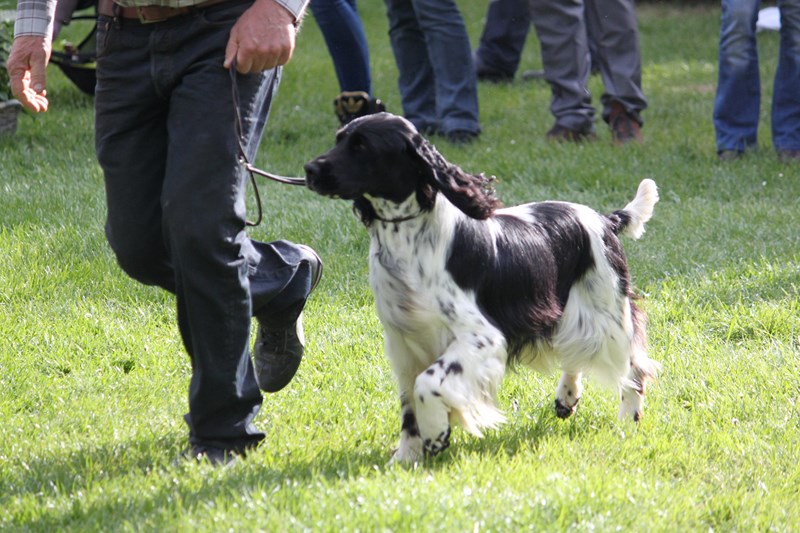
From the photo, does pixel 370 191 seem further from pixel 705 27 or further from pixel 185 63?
pixel 705 27

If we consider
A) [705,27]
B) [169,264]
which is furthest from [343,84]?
[705,27]

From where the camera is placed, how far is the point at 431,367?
360 centimetres

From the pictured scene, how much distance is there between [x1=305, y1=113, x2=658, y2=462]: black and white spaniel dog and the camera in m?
3.53

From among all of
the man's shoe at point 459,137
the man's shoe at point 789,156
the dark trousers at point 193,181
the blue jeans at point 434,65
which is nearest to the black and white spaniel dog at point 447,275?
the dark trousers at point 193,181

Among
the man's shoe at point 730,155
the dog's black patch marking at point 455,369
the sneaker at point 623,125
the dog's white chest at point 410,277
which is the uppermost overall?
the dog's white chest at point 410,277

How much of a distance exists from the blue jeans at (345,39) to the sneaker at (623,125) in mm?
1780

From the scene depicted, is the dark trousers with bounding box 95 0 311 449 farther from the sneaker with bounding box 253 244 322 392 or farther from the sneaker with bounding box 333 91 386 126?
the sneaker with bounding box 333 91 386 126

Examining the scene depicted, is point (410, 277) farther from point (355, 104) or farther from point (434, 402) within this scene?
point (355, 104)

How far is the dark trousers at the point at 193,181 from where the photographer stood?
3.31 meters

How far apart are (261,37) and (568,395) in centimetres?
176

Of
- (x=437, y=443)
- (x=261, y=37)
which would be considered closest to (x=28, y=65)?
(x=261, y=37)

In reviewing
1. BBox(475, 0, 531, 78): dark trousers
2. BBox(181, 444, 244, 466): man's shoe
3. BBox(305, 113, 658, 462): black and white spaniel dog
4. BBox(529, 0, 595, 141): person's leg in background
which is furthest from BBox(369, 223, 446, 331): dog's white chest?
BBox(475, 0, 531, 78): dark trousers

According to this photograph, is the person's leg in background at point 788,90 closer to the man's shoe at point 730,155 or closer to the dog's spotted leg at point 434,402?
the man's shoe at point 730,155

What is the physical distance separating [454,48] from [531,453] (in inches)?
202
